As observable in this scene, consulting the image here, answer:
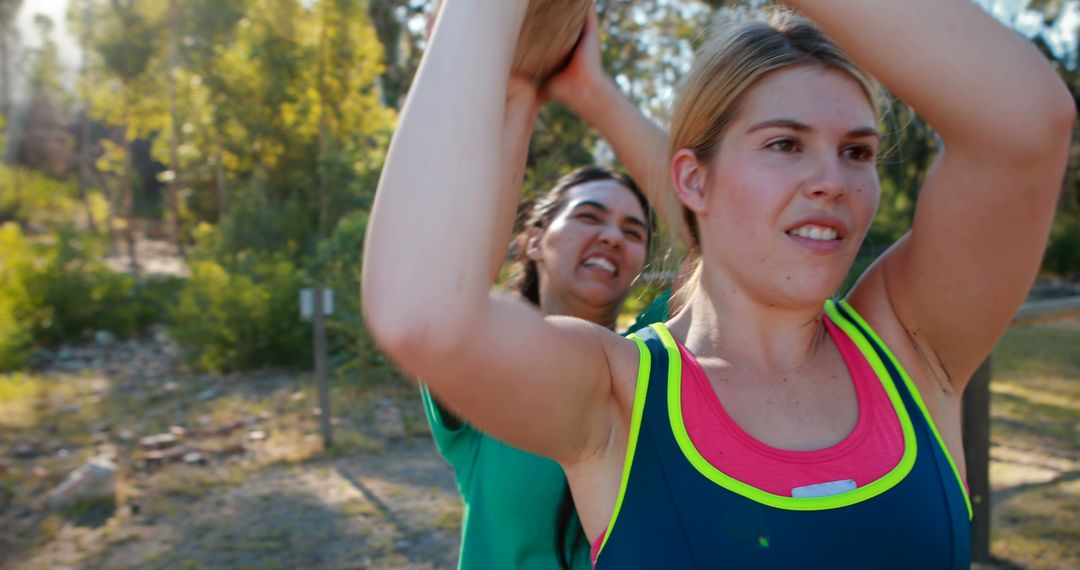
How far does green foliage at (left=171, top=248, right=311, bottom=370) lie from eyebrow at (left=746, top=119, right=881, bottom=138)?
8821mm

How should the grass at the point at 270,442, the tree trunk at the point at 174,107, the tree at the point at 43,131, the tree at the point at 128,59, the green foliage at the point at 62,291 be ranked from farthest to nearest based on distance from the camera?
the tree at the point at 43,131
the tree trunk at the point at 174,107
the tree at the point at 128,59
the green foliage at the point at 62,291
the grass at the point at 270,442

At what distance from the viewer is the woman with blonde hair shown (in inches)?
36.4

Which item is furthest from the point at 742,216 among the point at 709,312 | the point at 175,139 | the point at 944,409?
the point at 175,139

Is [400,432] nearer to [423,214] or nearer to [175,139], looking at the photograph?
[423,214]

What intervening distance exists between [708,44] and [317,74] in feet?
43.6

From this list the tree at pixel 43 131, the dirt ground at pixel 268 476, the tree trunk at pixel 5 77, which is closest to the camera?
the dirt ground at pixel 268 476

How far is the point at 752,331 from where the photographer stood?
50.0 inches

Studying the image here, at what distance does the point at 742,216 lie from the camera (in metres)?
1.20

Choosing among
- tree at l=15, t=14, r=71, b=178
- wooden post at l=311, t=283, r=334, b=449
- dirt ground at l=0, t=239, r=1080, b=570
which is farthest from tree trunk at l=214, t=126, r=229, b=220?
wooden post at l=311, t=283, r=334, b=449

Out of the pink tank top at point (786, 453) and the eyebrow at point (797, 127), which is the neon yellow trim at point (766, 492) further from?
the eyebrow at point (797, 127)

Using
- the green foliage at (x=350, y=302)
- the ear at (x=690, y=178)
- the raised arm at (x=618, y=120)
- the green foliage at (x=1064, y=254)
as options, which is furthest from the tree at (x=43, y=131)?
the ear at (x=690, y=178)

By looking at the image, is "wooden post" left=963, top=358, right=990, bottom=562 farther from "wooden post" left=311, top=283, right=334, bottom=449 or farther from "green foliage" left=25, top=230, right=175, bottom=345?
"green foliage" left=25, top=230, right=175, bottom=345

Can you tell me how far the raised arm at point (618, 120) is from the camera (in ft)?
4.84

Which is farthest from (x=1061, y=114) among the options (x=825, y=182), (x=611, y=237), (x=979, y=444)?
(x=979, y=444)
